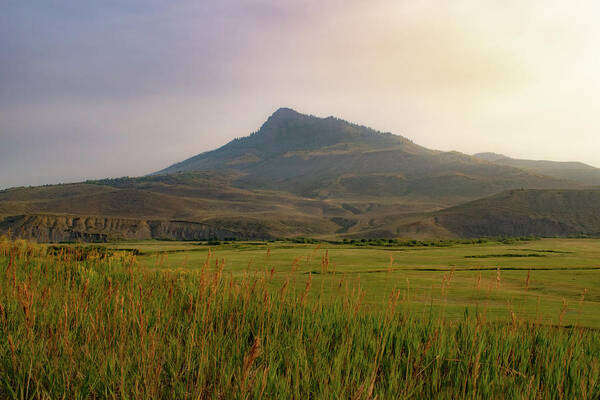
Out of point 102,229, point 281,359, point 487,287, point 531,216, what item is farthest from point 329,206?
point 281,359

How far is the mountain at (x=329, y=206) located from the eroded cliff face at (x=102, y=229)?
16 cm

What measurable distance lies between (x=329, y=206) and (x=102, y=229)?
68471mm

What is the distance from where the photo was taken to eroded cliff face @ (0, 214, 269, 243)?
185 feet

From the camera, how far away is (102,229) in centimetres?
6425

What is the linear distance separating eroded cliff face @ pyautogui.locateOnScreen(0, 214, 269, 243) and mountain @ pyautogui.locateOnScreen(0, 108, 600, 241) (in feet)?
0.52

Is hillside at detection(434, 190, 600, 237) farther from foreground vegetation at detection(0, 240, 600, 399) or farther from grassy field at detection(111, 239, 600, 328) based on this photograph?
foreground vegetation at detection(0, 240, 600, 399)

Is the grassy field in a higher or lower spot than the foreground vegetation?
lower

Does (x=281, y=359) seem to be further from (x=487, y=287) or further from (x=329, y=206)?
(x=329, y=206)

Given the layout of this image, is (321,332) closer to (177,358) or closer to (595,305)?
(177,358)

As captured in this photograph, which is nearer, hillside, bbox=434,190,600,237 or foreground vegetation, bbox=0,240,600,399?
foreground vegetation, bbox=0,240,600,399

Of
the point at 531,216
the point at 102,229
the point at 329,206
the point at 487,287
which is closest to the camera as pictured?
the point at 487,287

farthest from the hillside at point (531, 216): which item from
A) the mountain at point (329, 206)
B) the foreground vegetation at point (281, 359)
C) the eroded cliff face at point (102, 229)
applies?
the foreground vegetation at point (281, 359)

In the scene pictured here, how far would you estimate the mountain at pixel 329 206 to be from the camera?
63156mm

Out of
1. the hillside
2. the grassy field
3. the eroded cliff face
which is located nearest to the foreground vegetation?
the grassy field
